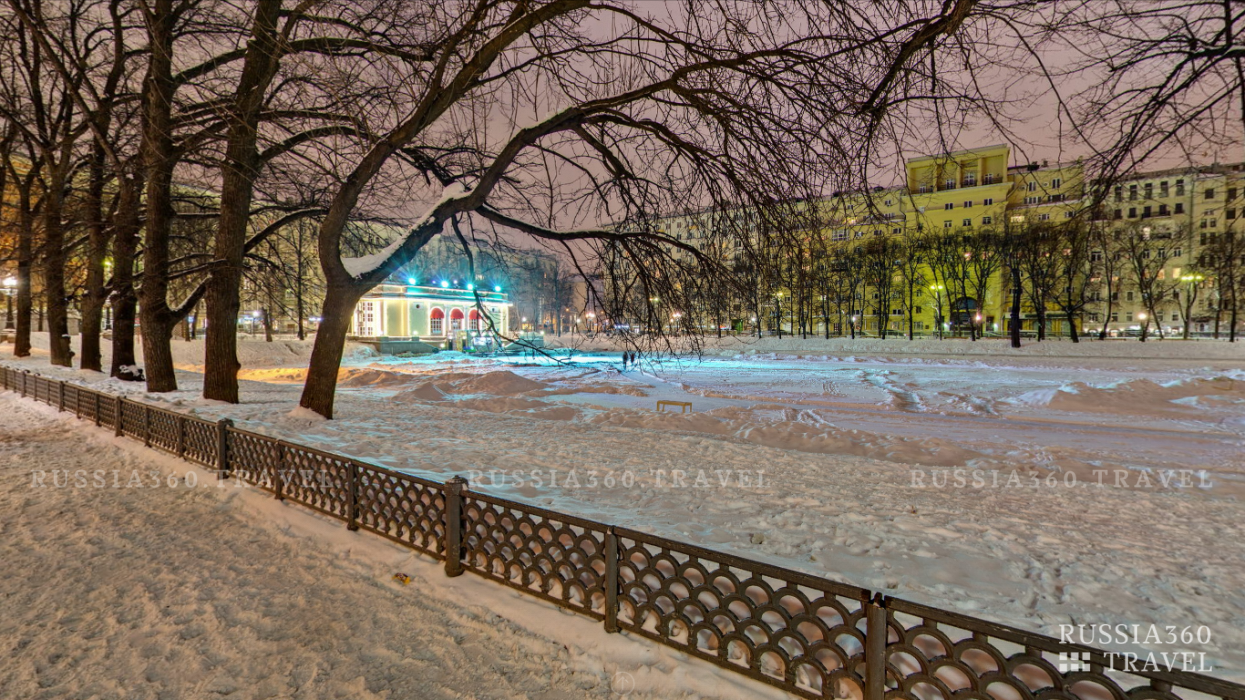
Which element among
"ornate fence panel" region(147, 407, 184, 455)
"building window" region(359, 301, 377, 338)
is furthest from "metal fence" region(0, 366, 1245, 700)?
"building window" region(359, 301, 377, 338)

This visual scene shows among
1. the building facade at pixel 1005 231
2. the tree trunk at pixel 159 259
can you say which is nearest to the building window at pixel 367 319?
the building facade at pixel 1005 231

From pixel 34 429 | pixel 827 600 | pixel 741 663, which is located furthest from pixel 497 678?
pixel 34 429

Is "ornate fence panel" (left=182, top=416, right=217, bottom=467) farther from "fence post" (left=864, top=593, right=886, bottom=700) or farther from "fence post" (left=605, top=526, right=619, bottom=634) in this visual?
"fence post" (left=864, top=593, right=886, bottom=700)

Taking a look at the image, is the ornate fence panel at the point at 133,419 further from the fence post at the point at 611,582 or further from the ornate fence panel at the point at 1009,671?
the ornate fence panel at the point at 1009,671

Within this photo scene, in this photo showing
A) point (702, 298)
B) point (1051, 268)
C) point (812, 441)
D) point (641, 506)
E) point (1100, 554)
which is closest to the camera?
point (1100, 554)

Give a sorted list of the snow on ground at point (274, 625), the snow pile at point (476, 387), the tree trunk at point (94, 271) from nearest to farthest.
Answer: the snow on ground at point (274, 625) < the tree trunk at point (94, 271) < the snow pile at point (476, 387)

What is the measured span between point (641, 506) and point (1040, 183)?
17.2 feet

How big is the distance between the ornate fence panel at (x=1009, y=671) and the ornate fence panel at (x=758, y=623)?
0.22 metres

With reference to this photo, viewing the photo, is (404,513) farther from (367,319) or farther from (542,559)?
(367,319)

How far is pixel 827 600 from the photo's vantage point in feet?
8.88

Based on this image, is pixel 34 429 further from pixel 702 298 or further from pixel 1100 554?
pixel 1100 554

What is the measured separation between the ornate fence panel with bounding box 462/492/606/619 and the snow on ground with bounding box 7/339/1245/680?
130 centimetres

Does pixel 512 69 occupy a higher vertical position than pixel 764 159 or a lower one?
higher

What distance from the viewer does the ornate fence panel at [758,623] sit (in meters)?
2.71
